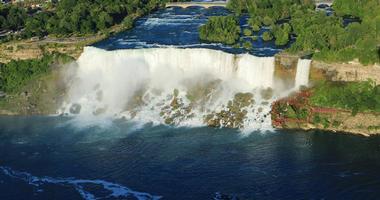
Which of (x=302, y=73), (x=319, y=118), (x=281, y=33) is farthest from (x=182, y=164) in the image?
(x=281, y=33)

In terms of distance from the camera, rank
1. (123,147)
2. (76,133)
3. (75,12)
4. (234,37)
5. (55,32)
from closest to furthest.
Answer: (123,147)
(76,133)
(234,37)
(55,32)
(75,12)

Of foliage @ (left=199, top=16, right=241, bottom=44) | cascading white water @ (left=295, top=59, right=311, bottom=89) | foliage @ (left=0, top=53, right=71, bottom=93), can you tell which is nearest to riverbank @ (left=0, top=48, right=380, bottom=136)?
cascading white water @ (left=295, top=59, right=311, bottom=89)

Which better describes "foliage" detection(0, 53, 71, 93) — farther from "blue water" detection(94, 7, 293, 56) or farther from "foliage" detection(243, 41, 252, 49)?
"foliage" detection(243, 41, 252, 49)

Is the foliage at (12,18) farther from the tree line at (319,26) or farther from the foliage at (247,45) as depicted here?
the foliage at (247,45)

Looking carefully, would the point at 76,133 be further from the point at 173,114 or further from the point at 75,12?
the point at 75,12

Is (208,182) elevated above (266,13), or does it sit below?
below

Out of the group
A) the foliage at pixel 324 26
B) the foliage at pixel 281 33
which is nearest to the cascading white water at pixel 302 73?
the foliage at pixel 324 26

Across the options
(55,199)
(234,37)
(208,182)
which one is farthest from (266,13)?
(55,199)
